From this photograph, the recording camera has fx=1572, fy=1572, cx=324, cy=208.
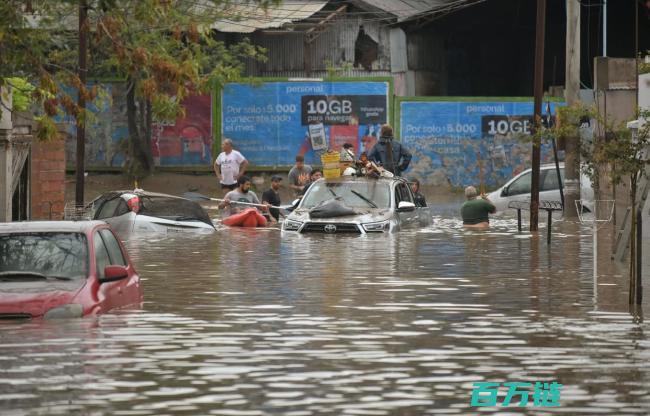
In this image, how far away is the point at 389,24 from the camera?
147 ft

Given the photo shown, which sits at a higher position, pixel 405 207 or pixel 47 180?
pixel 47 180

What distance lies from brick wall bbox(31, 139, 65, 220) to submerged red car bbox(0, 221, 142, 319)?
579 inches

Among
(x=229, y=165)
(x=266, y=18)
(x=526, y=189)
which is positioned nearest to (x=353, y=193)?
(x=229, y=165)

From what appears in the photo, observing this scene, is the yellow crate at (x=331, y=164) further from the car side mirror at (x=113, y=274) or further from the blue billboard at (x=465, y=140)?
the car side mirror at (x=113, y=274)

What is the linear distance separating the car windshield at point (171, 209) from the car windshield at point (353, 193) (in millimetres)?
2515

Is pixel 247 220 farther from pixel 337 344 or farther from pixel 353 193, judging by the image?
pixel 337 344

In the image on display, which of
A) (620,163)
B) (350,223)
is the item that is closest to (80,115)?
(620,163)

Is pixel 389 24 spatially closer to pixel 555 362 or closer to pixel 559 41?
pixel 559 41

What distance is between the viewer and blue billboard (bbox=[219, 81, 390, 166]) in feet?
141

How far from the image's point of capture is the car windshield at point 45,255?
14273 millimetres

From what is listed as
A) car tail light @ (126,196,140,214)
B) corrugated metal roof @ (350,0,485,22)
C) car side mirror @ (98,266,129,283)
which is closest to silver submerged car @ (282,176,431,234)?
car tail light @ (126,196,140,214)

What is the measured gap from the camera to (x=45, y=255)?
570 inches

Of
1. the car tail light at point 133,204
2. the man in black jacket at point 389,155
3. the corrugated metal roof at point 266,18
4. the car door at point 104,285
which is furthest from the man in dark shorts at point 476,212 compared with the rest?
Result: the car door at point 104,285

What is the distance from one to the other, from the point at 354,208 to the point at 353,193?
0.37 meters
